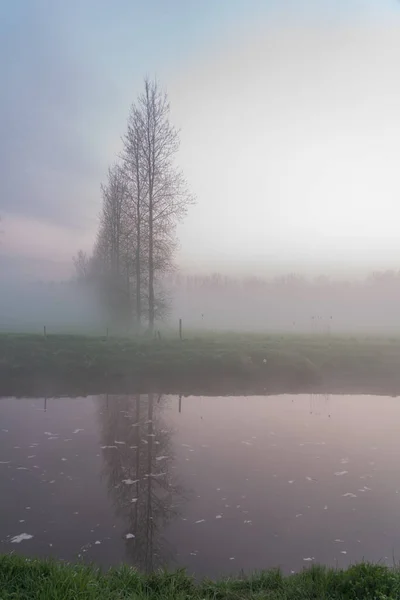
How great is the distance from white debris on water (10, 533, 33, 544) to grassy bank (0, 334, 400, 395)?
13.1 meters

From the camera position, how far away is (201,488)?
30.7 feet

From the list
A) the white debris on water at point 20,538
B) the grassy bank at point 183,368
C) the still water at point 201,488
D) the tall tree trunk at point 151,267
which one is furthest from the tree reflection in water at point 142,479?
the tall tree trunk at point 151,267

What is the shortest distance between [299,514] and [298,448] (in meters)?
4.05

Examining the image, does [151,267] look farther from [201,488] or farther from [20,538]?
[20,538]

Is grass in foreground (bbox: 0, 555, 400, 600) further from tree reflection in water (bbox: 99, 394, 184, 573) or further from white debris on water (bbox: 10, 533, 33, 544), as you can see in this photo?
white debris on water (bbox: 10, 533, 33, 544)

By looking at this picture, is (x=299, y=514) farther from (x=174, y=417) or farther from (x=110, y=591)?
(x=174, y=417)

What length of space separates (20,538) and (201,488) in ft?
12.1

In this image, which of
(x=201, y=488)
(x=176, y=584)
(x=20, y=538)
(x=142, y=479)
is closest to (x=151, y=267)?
(x=142, y=479)

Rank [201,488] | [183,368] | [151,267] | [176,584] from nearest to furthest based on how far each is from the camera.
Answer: [176,584] < [201,488] < [183,368] < [151,267]

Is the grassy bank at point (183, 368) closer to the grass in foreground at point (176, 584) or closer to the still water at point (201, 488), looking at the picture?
the still water at point (201, 488)

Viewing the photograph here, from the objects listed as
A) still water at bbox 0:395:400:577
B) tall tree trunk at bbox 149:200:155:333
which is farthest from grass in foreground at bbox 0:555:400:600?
tall tree trunk at bbox 149:200:155:333

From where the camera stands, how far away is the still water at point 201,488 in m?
6.93

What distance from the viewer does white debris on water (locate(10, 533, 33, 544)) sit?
6.99 m

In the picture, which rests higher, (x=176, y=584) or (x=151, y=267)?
(x=151, y=267)
